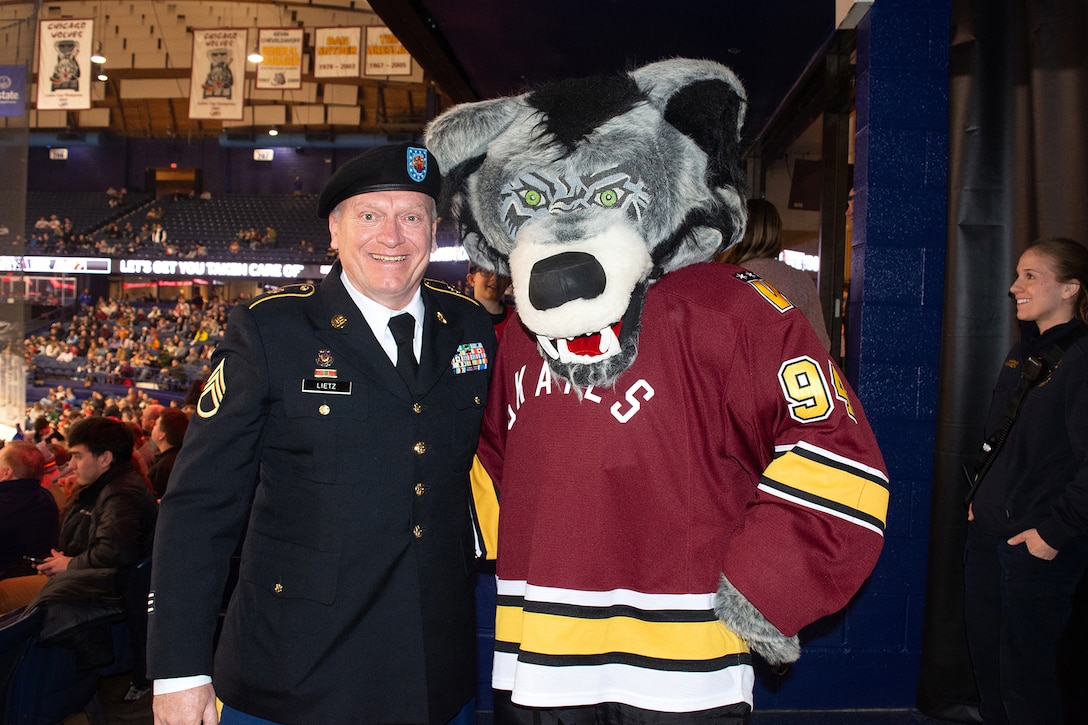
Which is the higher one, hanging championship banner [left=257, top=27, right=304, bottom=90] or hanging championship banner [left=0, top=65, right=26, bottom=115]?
hanging championship banner [left=257, top=27, right=304, bottom=90]

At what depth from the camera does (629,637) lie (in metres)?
1.38

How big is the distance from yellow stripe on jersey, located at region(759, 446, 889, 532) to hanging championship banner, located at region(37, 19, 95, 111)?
13.1 metres

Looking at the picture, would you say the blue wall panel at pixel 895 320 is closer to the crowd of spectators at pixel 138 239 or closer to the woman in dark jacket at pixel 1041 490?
the woman in dark jacket at pixel 1041 490

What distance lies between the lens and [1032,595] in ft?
7.63

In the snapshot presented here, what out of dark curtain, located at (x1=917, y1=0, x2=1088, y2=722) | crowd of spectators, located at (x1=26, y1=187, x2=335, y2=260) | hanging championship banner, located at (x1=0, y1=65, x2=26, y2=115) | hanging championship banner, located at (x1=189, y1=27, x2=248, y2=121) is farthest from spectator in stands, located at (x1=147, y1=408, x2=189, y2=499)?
crowd of spectators, located at (x1=26, y1=187, x2=335, y2=260)

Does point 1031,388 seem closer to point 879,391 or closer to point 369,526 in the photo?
point 879,391

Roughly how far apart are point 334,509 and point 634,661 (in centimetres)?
57

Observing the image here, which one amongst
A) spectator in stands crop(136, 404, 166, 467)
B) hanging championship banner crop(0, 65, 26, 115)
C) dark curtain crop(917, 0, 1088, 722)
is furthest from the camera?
spectator in stands crop(136, 404, 166, 467)

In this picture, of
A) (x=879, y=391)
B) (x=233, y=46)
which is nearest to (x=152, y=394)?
(x=233, y=46)

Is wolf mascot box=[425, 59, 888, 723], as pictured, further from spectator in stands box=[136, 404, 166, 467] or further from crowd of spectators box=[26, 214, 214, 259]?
crowd of spectators box=[26, 214, 214, 259]

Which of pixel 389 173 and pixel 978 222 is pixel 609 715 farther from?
pixel 978 222

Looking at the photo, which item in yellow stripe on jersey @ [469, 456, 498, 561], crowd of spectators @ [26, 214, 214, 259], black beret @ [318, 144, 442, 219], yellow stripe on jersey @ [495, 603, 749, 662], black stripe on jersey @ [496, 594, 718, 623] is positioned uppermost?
crowd of spectators @ [26, 214, 214, 259]

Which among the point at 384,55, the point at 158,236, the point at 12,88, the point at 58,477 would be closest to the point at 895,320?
the point at 58,477

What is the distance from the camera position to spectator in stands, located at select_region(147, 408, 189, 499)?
4371mm
